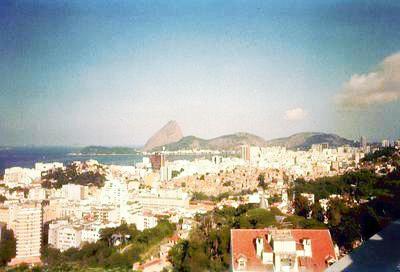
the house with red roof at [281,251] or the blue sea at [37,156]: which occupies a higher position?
the blue sea at [37,156]

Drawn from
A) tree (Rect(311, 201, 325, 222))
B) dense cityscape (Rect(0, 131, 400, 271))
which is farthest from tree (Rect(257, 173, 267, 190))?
tree (Rect(311, 201, 325, 222))

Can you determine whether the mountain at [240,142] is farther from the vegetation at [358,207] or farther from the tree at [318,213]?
the tree at [318,213]

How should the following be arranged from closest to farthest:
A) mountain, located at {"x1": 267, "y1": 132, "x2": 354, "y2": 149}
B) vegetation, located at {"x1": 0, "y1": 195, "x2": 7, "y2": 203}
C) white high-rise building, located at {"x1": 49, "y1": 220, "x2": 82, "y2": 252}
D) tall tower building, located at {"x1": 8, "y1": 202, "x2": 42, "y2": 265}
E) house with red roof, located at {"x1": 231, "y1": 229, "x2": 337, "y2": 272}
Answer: house with red roof, located at {"x1": 231, "y1": 229, "x2": 337, "y2": 272} → tall tower building, located at {"x1": 8, "y1": 202, "x2": 42, "y2": 265} → white high-rise building, located at {"x1": 49, "y1": 220, "x2": 82, "y2": 252} → vegetation, located at {"x1": 0, "y1": 195, "x2": 7, "y2": 203} → mountain, located at {"x1": 267, "y1": 132, "x2": 354, "y2": 149}

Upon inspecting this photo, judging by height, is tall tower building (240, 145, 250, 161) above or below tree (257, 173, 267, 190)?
above

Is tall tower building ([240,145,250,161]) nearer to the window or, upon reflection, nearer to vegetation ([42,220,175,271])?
vegetation ([42,220,175,271])

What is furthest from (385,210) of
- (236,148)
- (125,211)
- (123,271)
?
(236,148)

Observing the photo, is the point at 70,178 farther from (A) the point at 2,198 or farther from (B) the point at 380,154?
(B) the point at 380,154

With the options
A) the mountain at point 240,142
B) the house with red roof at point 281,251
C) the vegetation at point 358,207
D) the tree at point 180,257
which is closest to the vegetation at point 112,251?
the tree at point 180,257
